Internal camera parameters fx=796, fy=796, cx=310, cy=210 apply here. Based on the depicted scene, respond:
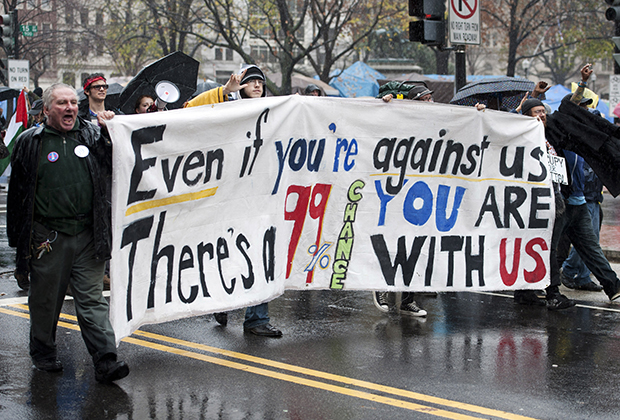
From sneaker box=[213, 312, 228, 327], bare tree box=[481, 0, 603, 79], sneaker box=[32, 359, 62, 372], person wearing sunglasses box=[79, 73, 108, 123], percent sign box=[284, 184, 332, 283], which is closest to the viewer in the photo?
sneaker box=[32, 359, 62, 372]

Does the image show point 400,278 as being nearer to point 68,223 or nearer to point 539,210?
point 539,210

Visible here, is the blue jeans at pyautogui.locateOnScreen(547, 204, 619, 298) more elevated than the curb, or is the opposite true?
the blue jeans at pyautogui.locateOnScreen(547, 204, 619, 298)

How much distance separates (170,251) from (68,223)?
31.1 inches

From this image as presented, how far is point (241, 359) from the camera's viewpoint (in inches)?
220

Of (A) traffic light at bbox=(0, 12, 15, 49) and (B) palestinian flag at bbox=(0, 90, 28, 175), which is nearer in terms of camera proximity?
(B) palestinian flag at bbox=(0, 90, 28, 175)

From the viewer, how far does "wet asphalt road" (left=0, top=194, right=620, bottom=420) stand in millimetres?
4605

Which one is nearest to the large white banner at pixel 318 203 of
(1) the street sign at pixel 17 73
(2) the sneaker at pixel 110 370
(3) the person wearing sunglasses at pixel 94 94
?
(2) the sneaker at pixel 110 370

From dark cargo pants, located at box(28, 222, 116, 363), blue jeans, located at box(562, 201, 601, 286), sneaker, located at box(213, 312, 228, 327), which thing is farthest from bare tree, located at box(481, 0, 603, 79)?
dark cargo pants, located at box(28, 222, 116, 363)

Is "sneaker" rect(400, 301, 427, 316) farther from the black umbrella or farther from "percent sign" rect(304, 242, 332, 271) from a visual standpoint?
the black umbrella

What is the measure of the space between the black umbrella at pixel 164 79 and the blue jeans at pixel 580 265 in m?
4.55

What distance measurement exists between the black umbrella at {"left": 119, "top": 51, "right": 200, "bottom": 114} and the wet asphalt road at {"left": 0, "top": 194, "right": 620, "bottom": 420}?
7.37 ft

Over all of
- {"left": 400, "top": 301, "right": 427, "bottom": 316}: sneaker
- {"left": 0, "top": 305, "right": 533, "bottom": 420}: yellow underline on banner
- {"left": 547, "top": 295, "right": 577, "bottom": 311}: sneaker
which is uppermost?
{"left": 0, "top": 305, "right": 533, "bottom": 420}: yellow underline on banner

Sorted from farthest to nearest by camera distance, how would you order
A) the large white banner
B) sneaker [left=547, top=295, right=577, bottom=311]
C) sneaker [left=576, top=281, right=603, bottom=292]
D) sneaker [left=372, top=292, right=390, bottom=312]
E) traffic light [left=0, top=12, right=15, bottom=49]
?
traffic light [left=0, top=12, right=15, bottom=49] → sneaker [left=576, top=281, right=603, bottom=292] → sneaker [left=547, top=295, right=577, bottom=311] → sneaker [left=372, top=292, right=390, bottom=312] → the large white banner

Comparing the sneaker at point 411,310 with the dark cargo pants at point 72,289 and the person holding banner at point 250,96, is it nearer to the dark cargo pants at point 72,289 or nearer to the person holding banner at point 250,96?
the person holding banner at point 250,96
